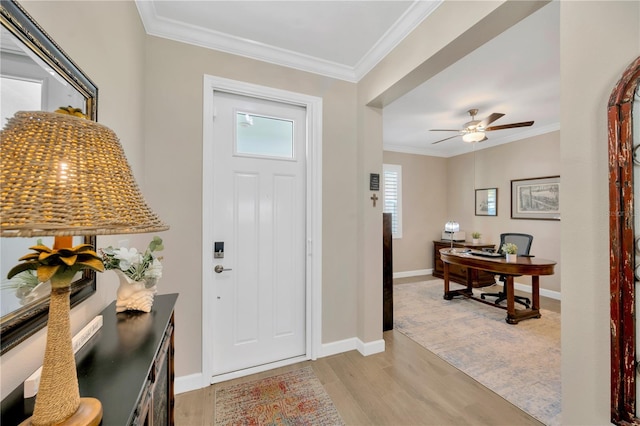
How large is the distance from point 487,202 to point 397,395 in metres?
4.55

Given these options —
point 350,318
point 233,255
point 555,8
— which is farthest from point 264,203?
point 555,8

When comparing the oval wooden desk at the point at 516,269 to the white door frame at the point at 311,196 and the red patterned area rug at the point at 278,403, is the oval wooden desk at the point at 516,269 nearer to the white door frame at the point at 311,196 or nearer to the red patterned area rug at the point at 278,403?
the white door frame at the point at 311,196

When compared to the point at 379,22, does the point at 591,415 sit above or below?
below

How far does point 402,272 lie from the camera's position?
18.7ft

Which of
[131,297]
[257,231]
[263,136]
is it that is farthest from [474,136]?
[131,297]

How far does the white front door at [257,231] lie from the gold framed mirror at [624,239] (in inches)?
77.1

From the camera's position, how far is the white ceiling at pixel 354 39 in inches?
72.7

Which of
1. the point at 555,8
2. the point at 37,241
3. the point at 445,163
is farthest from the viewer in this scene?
the point at 445,163

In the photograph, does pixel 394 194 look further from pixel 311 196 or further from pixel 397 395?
pixel 397 395

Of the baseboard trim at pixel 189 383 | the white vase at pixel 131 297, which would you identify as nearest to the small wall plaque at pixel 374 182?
the white vase at pixel 131 297

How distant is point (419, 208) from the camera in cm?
589

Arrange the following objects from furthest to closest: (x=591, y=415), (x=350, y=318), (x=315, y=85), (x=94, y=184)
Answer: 1. (x=350, y=318)
2. (x=315, y=85)
3. (x=591, y=415)
4. (x=94, y=184)

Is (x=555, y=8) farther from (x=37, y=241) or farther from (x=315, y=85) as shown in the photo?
(x=37, y=241)

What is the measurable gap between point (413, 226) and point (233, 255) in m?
4.50
